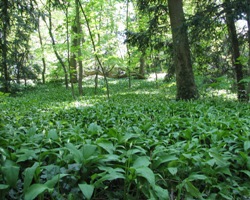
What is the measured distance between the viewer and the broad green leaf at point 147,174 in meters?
1.79

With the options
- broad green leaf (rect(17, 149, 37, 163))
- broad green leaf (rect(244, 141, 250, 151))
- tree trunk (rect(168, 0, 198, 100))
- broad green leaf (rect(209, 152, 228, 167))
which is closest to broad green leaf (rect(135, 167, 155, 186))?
broad green leaf (rect(209, 152, 228, 167))

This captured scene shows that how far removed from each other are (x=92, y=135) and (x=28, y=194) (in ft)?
5.53

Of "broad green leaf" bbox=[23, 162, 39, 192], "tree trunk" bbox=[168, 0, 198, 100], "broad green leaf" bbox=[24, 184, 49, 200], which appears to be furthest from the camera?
"tree trunk" bbox=[168, 0, 198, 100]

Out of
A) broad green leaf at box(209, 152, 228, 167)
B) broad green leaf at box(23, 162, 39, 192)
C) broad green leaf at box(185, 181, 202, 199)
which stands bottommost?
broad green leaf at box(185, 181, 202, 199)

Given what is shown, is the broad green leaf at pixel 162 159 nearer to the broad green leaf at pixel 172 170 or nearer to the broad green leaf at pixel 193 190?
the broad green leaf at pixel 172 170

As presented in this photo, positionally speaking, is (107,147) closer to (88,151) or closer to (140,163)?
(88,151)

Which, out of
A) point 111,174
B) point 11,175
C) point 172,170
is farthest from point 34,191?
point 172,170

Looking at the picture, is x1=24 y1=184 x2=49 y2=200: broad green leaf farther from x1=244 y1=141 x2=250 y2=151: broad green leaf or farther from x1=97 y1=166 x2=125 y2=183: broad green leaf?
x1=244 y1=141 x2=250 y2=151: broad green leaf

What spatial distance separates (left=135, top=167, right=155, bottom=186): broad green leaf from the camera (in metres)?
1.79

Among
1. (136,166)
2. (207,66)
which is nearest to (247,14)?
(207,66)

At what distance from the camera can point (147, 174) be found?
72.6 inches

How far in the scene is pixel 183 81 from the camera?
8.99 m

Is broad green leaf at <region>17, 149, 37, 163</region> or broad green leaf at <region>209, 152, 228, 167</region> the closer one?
broad green leaf at <region>17, 149, 37, 163</region>

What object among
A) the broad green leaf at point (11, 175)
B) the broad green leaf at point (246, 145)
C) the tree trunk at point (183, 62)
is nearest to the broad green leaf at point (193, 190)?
the broad green leaf at point (246, 145)
